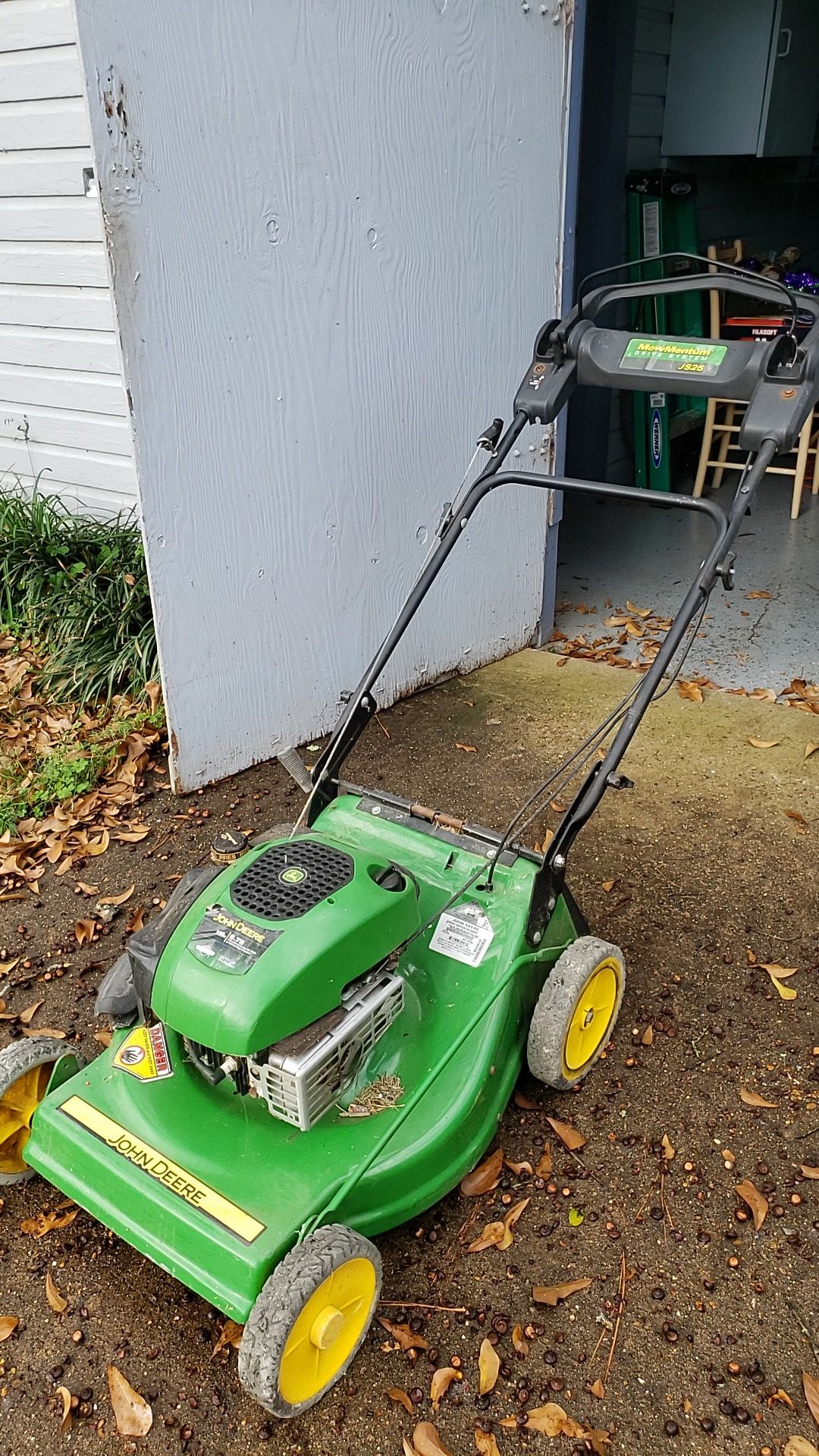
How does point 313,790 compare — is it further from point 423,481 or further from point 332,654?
point 423,481

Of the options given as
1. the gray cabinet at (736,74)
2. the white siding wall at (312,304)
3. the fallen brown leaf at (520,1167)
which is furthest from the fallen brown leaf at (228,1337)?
the gray cabinet at (736,74)

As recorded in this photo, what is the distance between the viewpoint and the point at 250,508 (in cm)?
312

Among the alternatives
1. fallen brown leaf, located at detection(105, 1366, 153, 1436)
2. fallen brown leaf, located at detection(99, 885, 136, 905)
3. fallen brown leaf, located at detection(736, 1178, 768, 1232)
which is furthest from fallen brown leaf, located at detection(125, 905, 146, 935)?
fallen brown leaf, located at detection(736, 1178, 768, 1232)

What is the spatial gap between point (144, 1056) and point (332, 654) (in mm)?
1843

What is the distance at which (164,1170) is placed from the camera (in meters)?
1.70

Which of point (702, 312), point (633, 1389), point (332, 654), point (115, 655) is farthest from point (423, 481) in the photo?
point (702, 312)

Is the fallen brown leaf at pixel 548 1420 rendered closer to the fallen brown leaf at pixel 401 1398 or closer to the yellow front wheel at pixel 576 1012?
the fallen brown leaf at pixel 401 1398

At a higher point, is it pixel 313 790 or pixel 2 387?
pixel 2 387

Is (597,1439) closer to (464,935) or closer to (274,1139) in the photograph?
(274,1139)

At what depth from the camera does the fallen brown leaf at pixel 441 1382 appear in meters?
1.70

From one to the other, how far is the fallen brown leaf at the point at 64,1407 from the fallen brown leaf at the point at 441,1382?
55cm

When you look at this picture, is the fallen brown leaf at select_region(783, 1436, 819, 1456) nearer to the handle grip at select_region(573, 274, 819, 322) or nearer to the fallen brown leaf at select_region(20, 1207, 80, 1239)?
the fallen brown leaf at select_region(20, 1207, 80, 1239)

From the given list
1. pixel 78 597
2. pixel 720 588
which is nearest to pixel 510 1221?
pixel 78 597

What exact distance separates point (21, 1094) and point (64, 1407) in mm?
498
